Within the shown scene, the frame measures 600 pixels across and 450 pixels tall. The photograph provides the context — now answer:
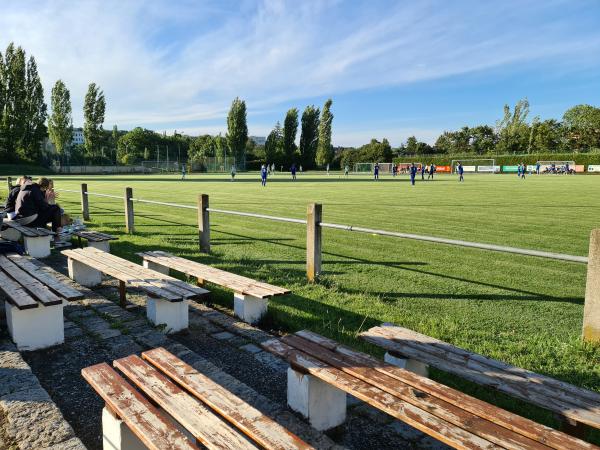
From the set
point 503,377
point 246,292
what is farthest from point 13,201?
point 503,377

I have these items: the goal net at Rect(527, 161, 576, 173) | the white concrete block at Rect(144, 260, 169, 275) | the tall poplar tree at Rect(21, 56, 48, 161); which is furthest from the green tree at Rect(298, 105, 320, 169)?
the white concrete block at Rect(144, 260, 169, 275)

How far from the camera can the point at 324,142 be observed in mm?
91812

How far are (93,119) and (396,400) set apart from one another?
84.8 metres

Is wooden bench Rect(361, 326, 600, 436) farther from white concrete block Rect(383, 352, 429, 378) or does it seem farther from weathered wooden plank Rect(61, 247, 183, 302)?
weathered wooden plank Rect(61, 247, 183, 302)

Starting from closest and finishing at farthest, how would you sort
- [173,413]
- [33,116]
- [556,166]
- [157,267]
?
1. [173,413]
2. [157,267]
3. [33,116]
4. [556,166]

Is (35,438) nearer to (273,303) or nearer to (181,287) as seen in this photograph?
(181,287)

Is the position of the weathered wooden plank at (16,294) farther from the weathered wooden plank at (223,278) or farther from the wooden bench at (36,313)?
the weathered wooden plank at (223,278)

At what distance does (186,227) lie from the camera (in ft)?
37.3

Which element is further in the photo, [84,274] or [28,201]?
[28,201]

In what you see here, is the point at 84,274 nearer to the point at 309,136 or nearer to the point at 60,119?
the point at 60,119

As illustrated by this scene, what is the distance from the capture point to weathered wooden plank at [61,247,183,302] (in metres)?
4.43

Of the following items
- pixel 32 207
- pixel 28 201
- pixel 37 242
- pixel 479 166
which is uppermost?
pixel 479 166

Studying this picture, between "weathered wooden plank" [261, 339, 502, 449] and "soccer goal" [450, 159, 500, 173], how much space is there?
3219 inches

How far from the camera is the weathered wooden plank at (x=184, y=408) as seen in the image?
6.84ft
